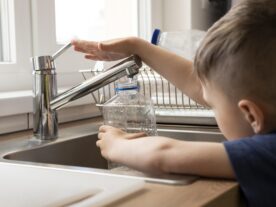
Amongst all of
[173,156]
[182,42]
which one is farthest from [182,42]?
[173,156]

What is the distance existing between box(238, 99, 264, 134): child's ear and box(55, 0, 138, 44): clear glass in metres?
0.88

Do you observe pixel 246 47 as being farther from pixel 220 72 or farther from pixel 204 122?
pixel 204 122

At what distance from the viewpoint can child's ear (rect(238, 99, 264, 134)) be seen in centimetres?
73

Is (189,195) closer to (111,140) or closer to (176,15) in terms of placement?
(111,140)

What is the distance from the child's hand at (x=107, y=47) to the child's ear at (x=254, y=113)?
1.14 feet

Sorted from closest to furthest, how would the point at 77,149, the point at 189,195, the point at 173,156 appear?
the point at 189,195 → the point at 173,156 → the point at 77,149

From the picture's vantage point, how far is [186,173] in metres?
0.71

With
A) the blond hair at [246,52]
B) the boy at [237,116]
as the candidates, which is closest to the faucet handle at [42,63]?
the boy at [237,116]

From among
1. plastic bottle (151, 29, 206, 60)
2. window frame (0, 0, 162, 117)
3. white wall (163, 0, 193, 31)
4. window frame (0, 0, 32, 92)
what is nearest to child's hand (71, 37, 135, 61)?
window frame (0, 0, 162, 117)

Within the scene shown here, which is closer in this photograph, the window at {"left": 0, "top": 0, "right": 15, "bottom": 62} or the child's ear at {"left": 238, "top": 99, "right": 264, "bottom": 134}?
the child's ear at {"left": 238, "top": 99, "right": 264, "bottom": 134}

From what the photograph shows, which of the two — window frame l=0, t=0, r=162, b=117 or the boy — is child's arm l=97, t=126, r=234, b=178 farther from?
window frame l=0, t=0, r=162, b=117

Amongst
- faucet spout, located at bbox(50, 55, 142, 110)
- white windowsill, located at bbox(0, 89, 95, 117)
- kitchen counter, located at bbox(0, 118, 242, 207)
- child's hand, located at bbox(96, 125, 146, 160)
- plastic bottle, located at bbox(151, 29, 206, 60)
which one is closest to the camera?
kitchen counter, located at bbox(0, 118, 242, 207)

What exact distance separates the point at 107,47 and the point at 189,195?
0.47 metres

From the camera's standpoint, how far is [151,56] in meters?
1.05
